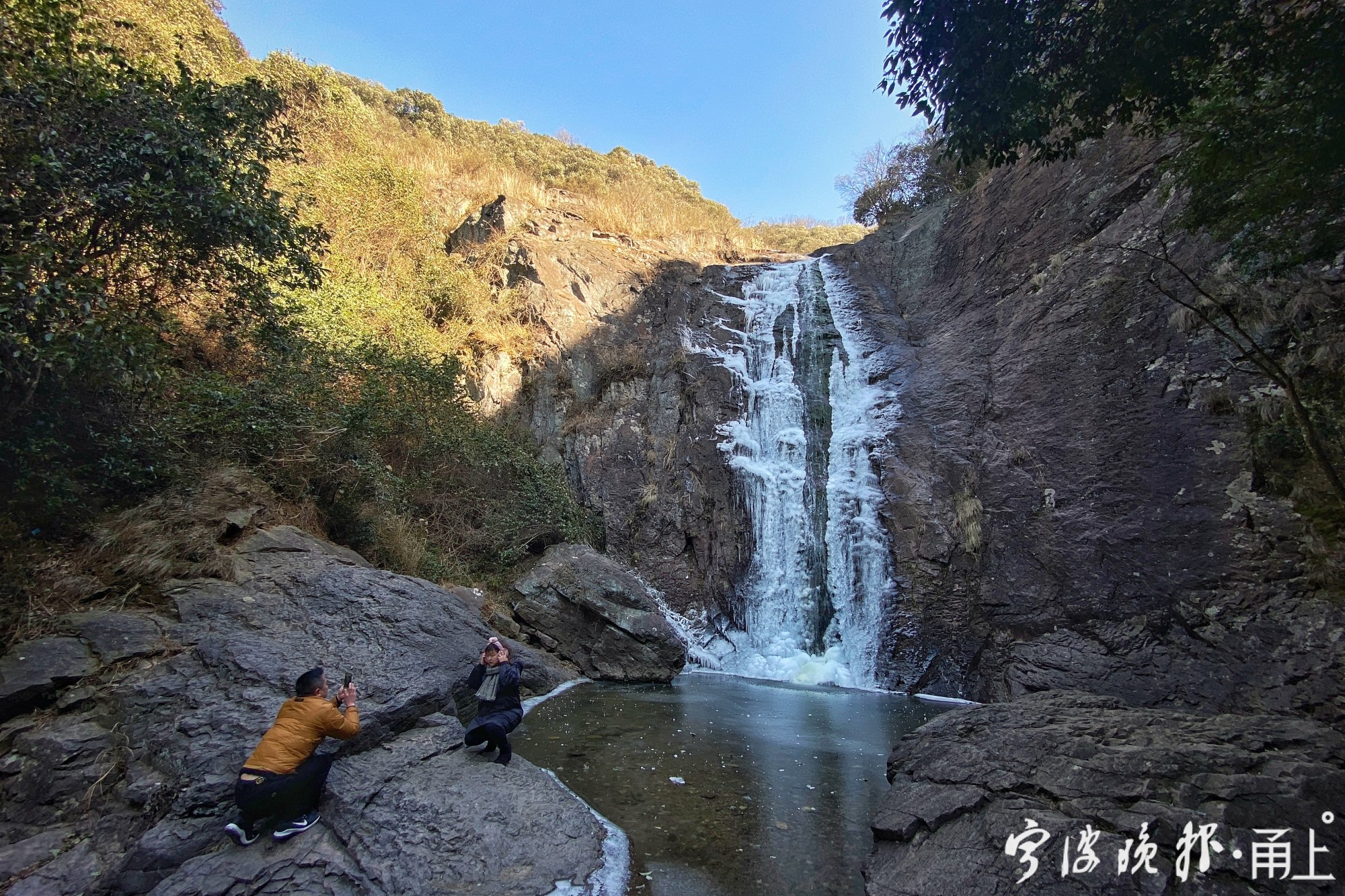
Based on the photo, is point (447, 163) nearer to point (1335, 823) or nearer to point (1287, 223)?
point (1287, 223)

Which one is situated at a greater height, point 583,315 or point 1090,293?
point 583,315

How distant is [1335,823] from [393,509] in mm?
10358

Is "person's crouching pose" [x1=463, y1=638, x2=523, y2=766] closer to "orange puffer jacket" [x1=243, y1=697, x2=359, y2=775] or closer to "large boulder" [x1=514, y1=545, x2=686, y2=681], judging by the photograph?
"orange puffer jacket" [x1=243, y1=697, x2=359, y2=775]

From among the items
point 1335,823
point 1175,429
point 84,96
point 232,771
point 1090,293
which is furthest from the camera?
point 1090,293

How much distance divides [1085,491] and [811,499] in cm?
522

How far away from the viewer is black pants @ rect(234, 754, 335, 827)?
343 cm

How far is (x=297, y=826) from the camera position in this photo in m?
3.55

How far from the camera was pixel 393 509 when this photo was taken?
969 cm

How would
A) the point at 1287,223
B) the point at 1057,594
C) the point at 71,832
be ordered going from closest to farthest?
the point at 71,832 < the point at 1287,223 < the point at 1057,594

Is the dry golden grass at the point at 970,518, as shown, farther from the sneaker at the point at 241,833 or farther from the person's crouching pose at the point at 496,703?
the sneaker at the point at 241,833

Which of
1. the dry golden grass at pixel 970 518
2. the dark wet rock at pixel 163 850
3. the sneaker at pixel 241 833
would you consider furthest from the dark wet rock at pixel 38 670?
the dry golden grass at pixel 970 518

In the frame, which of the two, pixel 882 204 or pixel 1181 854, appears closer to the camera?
pixel 1181 854

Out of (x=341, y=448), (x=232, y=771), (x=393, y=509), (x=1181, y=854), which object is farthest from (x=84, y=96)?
(x=1181, y=854)

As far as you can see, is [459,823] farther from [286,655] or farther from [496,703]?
[286,655]
